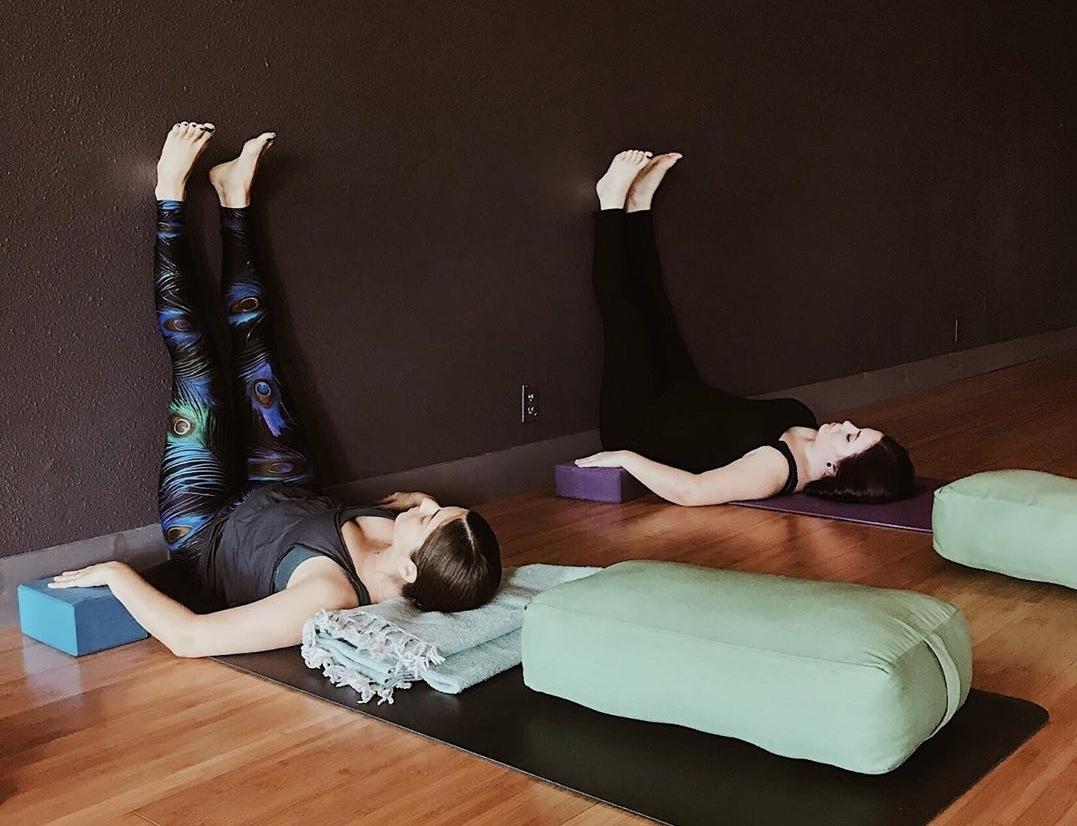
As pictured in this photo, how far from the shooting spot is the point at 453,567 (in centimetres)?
249

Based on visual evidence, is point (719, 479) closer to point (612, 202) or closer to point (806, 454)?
point (806, 454)

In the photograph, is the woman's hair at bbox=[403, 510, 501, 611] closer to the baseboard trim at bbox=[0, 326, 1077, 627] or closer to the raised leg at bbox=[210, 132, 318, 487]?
the raised leg at bbox=[210, 132, 318, 487]

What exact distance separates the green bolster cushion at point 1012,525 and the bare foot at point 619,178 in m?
1.71

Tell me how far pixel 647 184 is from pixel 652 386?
76 cm

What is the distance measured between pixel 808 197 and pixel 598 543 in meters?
2.60

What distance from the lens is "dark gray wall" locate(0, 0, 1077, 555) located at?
2904mm

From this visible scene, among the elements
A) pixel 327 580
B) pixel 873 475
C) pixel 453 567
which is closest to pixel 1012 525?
pixel 873 475

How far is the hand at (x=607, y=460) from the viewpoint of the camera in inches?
154

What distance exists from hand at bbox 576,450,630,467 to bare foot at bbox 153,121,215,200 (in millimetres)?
1641

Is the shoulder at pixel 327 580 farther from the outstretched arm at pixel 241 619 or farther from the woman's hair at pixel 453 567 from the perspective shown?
the woman's hair at pixel 453 567

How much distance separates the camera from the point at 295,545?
2.67 meters

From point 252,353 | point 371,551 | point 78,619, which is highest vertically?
point 252,353

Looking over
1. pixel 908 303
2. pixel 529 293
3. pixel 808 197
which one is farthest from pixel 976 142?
pixel 529 293

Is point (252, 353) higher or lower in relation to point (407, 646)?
higher
